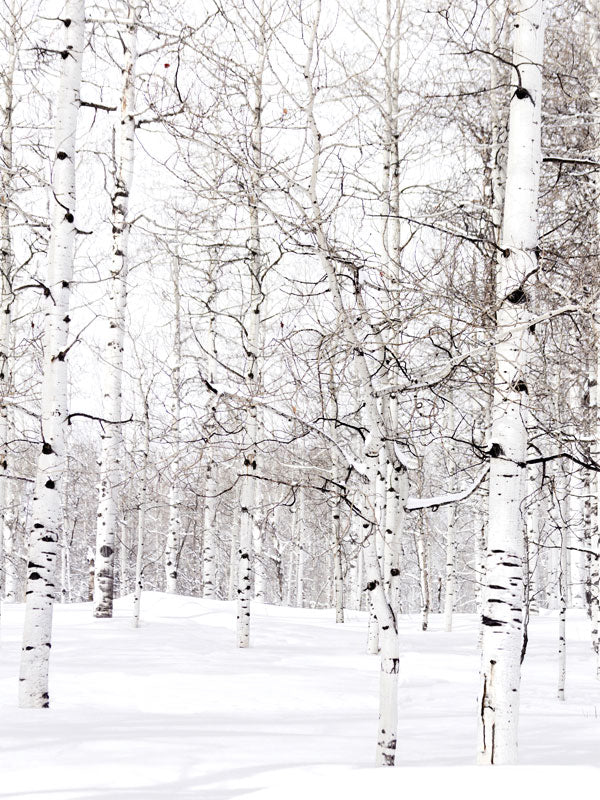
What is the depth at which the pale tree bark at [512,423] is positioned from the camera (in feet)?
16.6

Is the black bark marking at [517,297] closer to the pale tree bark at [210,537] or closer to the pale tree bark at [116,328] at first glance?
the pale tree bark at [116,328]

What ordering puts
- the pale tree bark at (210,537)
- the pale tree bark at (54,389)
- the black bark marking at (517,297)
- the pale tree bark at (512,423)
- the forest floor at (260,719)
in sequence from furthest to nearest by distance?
the pale tree bark at (210,537)
the pale tree bark at (54,389)
the black bark marking at (517,297)
the pale tree bark at (512,423)
the forest floor at (260,719)

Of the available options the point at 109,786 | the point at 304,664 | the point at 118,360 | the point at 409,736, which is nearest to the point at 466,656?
the point at 304,664

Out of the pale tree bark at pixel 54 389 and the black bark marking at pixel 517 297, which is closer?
the black bark marking at pixel 517 297

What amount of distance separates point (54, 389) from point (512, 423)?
431 cm

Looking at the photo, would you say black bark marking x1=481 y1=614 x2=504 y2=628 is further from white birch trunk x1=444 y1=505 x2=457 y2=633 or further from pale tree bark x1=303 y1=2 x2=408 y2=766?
white birch trunk x1=444 y1=505 x2=457 y2=633

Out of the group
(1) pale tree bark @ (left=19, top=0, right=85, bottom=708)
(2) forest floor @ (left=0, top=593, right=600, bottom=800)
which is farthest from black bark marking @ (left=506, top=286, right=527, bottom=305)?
(1) pale tree bark @ (left=19, top=0, right=85, bottom=708)

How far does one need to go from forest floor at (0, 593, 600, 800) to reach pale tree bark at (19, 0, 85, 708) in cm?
52

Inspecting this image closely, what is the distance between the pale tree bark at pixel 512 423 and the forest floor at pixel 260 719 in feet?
2.01

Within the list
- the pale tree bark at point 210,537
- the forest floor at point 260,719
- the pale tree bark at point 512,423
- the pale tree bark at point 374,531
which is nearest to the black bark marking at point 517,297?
the pale tree bark at point 512,423

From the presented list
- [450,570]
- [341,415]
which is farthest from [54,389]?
[450,570]

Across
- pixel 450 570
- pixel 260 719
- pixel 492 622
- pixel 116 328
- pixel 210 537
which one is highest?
pixel 116 328

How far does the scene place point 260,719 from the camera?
7.82m

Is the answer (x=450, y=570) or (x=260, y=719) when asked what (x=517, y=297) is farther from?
(x=450, y=570)
